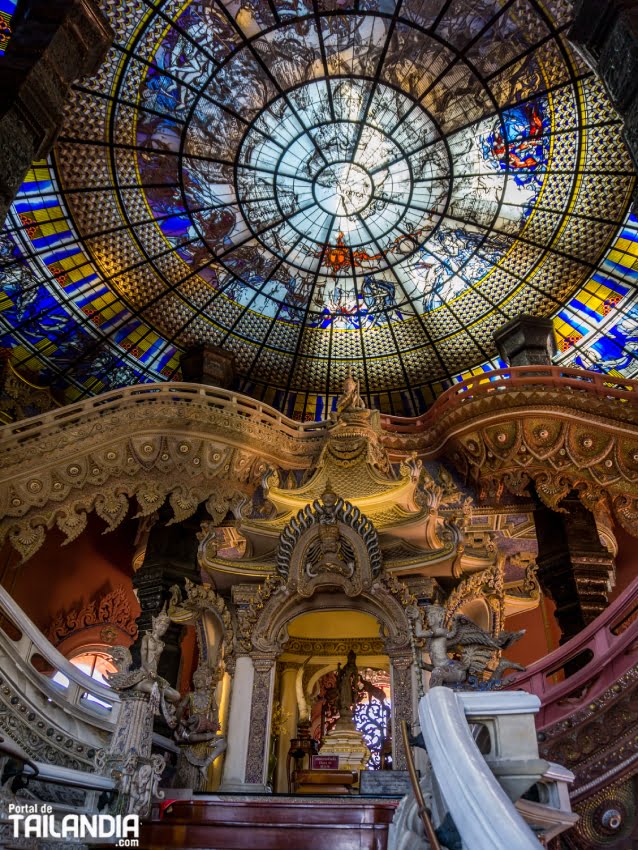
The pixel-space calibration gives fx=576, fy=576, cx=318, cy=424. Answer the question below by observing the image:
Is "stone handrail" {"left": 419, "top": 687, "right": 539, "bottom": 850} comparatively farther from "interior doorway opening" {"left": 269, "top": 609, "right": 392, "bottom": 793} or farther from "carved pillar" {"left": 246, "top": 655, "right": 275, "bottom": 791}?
"interior doorway opening" {"left": 269, "top": 609, "right": 392, "bottom": 793}

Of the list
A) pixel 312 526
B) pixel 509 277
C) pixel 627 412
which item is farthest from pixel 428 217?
pixel 312 526

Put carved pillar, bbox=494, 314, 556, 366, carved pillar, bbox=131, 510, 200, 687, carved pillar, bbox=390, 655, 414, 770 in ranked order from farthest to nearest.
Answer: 1. carved pillar, bbox=494, 314, 556, 366
2. carved pillar, bbox=131, 510, 200, 687
3. carved pillar, bbox=390, 655, 414, 770

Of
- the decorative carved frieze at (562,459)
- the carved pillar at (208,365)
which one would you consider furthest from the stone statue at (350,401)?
the carved pillar at (208,365)

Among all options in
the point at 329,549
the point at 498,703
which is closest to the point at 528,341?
the point at 329,549

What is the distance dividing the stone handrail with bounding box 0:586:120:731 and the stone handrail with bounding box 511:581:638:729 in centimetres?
461

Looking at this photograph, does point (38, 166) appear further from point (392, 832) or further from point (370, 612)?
point (392, 832)

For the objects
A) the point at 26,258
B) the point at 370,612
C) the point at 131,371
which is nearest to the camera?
the point at 370,612

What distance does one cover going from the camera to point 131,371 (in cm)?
1758

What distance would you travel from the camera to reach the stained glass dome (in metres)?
13.5

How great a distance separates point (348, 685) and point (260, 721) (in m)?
1.78

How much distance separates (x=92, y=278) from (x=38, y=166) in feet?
10.1

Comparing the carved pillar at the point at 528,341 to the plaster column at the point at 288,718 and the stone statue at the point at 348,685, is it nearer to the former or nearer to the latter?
the stone statue at the point at 348,685

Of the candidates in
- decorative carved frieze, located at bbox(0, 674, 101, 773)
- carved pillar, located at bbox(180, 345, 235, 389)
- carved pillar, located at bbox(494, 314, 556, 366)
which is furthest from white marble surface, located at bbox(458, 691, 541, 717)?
carved pillar, located at bbox(180, 345, 235, 389)

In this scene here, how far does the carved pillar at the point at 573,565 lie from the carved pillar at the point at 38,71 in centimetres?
1215
